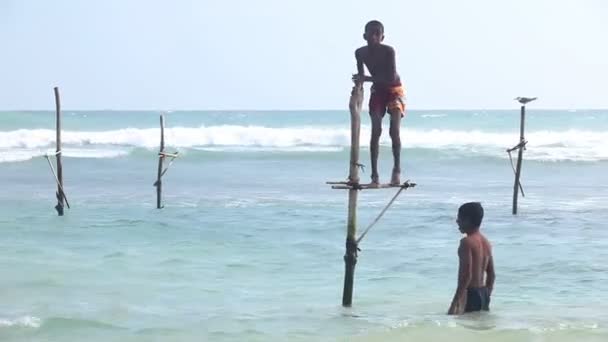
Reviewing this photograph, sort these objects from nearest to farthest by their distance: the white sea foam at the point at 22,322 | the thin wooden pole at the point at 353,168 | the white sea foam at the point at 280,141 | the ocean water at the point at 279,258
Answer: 1. the thin wooden pole at the point at 353,168
2. the white sea foam at the point at 22,322
3. the ocean water at the point at 279,258
4. the white sea foam at the point at 280,141

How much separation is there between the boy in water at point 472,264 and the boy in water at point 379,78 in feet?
3.14

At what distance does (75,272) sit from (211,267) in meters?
1.91

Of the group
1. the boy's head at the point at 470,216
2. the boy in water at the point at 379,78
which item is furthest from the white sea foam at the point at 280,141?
the boy's head at the point at 470,216

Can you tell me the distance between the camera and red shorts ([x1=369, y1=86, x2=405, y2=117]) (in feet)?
29.7

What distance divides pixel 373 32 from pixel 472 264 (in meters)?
2.25

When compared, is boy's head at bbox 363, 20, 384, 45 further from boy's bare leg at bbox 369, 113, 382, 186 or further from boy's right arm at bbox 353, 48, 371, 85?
boy's bare leg at bbox 369, 113, 382, 186

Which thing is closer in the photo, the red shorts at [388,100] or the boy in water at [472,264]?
the boy in water at [472,264]

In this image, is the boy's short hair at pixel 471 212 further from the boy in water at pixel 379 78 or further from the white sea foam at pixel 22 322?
the white sea foam at pixel 22 322

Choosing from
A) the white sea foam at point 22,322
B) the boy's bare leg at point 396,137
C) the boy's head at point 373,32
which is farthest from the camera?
the white sea foam at point 22,322

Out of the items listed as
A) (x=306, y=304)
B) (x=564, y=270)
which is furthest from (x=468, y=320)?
(x=564, y=270)

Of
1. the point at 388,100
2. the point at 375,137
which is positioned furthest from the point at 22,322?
the point at 388,100

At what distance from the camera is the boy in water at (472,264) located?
8.79m

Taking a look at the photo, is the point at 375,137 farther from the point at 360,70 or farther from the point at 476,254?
the point at 476,254

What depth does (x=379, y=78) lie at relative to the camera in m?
8.99
